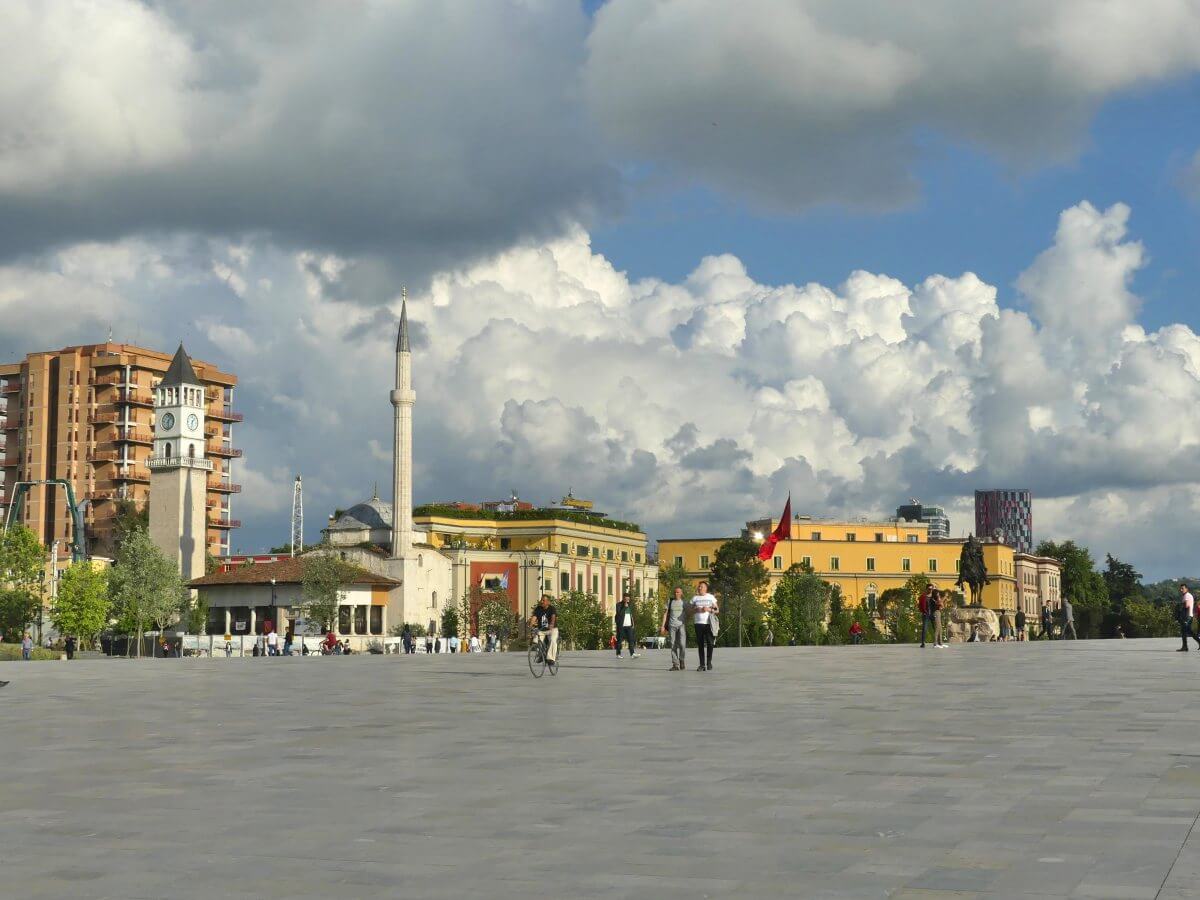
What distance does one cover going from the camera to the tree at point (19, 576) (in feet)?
272

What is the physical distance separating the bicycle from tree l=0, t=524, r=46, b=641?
61088 mm

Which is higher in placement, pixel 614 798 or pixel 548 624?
pixel 548 624

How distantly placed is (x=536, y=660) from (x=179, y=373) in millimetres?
99251

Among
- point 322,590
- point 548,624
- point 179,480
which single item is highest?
point 179,480

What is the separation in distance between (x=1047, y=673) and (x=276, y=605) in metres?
88.2

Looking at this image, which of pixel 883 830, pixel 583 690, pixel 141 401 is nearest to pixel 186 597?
pixel 141 401

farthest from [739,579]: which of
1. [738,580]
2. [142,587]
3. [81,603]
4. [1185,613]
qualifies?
[1185,613]

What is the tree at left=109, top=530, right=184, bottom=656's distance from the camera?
90062 mm

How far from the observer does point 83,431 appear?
488 ft

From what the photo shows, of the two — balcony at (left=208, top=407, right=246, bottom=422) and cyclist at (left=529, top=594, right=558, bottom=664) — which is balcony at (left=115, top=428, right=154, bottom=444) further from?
cyclist at (left=529, top=594, right=558, bottom=664)

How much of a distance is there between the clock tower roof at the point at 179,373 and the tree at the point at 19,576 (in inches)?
1287

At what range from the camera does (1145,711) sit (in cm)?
1667

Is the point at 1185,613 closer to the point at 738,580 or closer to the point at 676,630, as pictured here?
the point at 676,630

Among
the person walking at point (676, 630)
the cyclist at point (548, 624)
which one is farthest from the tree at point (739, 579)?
the cyclist at point (548, 624)
